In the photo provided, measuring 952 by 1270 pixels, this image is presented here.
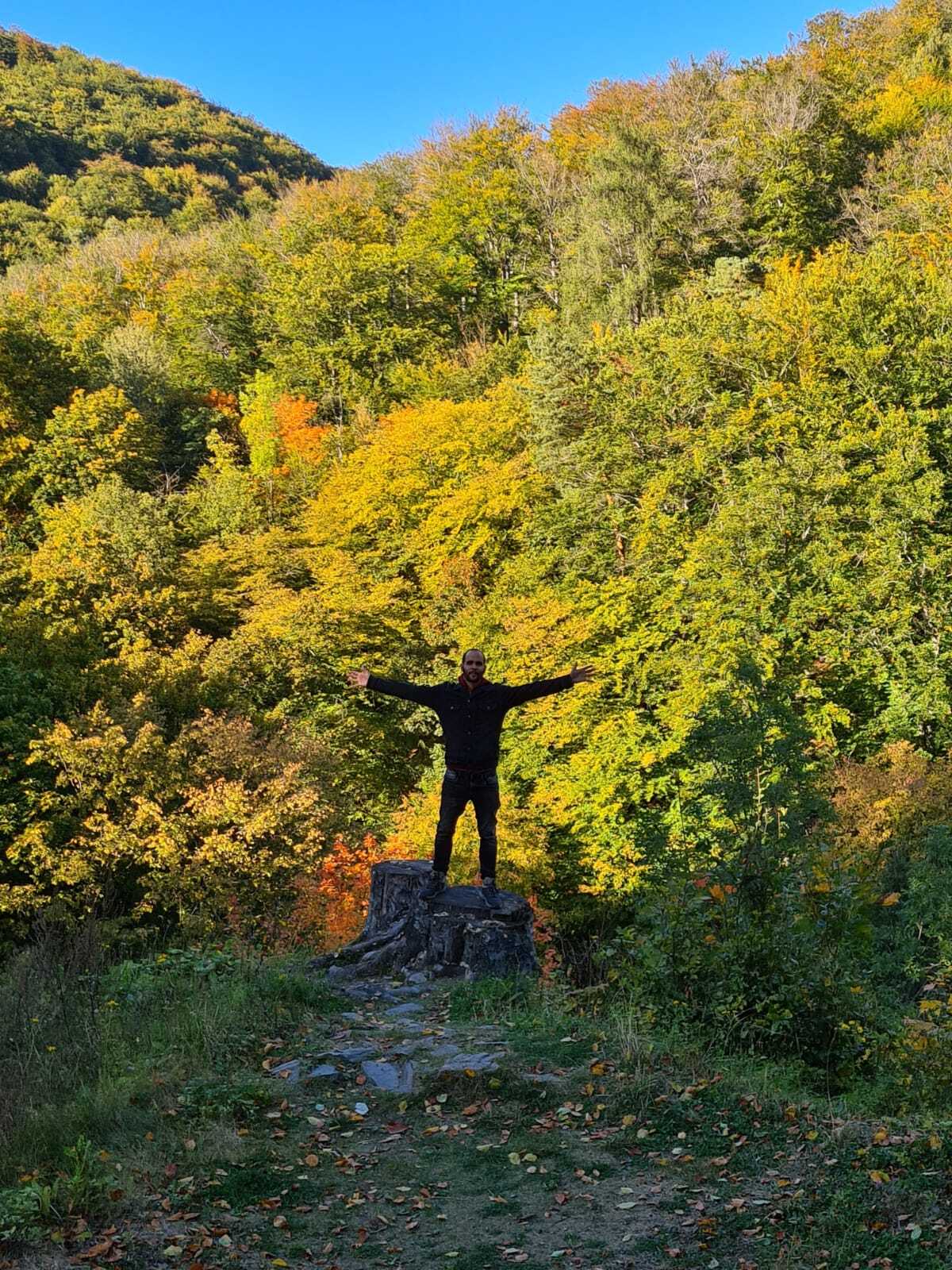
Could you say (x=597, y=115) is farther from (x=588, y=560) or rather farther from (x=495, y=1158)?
(x=495, y=1158)

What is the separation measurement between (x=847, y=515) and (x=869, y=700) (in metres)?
3.88

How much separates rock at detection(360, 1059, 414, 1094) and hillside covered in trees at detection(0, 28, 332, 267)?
222ft

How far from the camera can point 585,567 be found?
25312mm

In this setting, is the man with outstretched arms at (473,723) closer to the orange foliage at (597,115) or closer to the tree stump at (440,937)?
the tree stump at (440,937)

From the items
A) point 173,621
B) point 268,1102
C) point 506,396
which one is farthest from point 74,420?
point 268,1102

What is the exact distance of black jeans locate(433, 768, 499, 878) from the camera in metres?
7.98

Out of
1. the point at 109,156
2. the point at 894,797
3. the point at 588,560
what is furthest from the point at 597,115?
the point at 109,156

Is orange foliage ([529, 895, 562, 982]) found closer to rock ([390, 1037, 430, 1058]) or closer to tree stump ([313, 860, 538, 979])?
tree stump ([313, 860, 538, 979])

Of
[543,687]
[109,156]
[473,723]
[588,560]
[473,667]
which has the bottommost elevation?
[473,723]

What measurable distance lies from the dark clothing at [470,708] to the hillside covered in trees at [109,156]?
215 feet

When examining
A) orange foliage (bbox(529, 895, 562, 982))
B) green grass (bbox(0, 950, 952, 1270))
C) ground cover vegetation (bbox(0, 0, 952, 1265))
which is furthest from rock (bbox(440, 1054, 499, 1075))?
orange foliage (bbox(529, 895, 562, 982))

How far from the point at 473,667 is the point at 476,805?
120 centimetres

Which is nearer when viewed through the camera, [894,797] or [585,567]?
[894,797]

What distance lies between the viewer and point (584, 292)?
109ft
